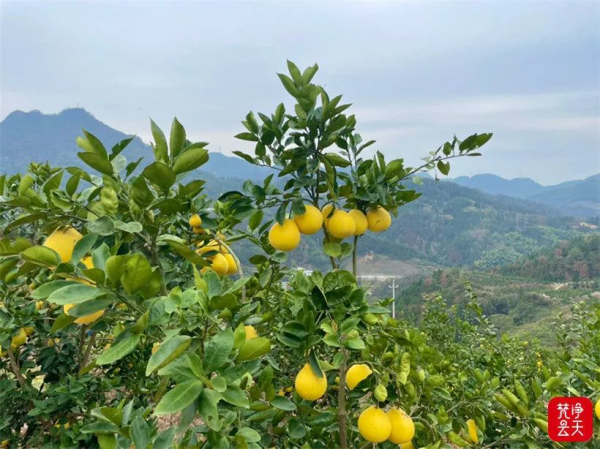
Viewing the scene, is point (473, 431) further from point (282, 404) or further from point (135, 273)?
point (135, 273)

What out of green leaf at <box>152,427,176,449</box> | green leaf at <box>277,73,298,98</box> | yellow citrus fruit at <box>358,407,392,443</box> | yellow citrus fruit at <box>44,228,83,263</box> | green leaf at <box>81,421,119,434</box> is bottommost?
yellow citrus fruit at <box>358,407,392,443</box>

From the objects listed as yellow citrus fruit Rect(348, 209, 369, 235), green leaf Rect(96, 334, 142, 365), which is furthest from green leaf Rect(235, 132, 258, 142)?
green leaf Rect(96, 334, 142, 365)

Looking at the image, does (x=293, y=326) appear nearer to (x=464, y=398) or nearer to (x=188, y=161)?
(x=188, y=161)

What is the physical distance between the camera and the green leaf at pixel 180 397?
79 cm

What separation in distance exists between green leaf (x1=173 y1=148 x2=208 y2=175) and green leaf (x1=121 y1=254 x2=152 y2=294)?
0.30 metres

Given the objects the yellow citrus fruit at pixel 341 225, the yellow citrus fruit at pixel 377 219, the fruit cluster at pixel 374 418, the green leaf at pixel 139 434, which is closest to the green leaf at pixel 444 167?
the yellow citrus fruit at pixel 377 219

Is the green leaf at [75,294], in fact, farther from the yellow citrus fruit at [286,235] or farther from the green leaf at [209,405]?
the yellow citrus fruit at [286,235]

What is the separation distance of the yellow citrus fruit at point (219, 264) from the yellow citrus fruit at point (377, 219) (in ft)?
1.97

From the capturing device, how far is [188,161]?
3.79ft

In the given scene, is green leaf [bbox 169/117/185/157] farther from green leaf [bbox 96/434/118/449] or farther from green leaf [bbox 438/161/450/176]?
green leaf [bbox 438/161/450/176]

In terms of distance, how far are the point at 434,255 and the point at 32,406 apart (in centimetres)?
11778

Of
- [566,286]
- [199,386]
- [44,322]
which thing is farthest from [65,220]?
[566,286]

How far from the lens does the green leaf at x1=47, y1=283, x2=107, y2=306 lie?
872 mm

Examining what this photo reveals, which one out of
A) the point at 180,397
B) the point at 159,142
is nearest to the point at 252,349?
the point at 180,397
